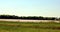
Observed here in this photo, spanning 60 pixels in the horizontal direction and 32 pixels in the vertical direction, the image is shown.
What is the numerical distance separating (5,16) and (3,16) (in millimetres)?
1396

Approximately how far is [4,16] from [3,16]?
2.05 ft

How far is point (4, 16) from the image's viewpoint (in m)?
96.2

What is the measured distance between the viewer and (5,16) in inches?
3772

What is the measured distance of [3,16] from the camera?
316ft

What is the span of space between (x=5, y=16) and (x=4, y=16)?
0.81m
